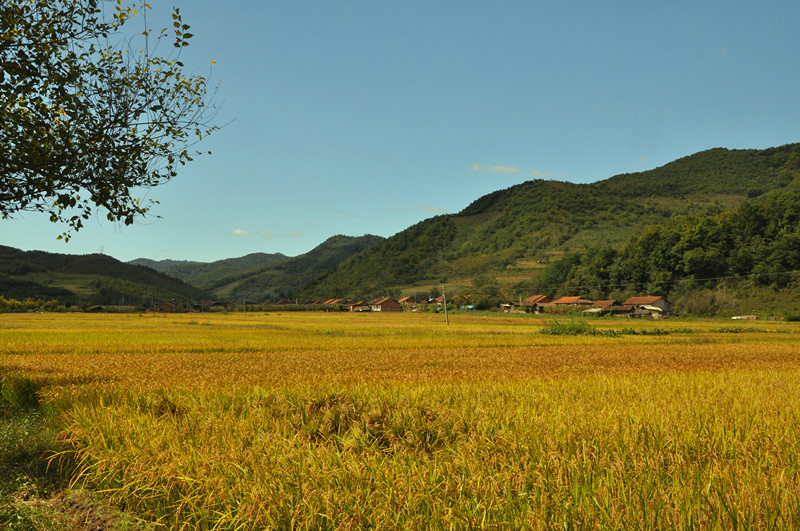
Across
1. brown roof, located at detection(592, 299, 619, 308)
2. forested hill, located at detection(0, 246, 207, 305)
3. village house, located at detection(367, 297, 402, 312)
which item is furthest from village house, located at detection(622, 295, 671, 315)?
forested hill, located at detection(0, 246, 207, 305)

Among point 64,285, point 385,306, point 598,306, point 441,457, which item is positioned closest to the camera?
point 441,457

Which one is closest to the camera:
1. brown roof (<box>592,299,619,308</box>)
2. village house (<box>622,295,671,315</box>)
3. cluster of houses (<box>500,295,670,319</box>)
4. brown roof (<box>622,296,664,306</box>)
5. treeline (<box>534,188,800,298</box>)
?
treeline (<box>534,188,800,298</box>)

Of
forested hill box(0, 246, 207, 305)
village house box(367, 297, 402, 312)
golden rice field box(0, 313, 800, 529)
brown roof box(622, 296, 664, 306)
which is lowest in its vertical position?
village house box(367, 297, 402, 312)

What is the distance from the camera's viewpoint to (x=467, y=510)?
3.29 meters

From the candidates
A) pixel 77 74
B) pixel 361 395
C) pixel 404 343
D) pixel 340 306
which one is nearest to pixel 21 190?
pixel 77 74

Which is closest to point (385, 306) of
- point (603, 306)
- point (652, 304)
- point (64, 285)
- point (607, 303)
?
point (603, 306)

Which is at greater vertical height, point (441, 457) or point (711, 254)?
point (711, 254)

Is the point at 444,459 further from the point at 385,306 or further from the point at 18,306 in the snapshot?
the point at 385,306

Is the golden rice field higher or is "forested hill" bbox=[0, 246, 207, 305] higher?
"forested hill" bbox=[0, 246, 207, 305]

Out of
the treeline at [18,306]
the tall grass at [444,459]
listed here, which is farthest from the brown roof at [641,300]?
the treeline at [18,306]

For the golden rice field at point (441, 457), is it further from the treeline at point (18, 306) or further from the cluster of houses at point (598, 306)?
the treeline at point (18, 306)

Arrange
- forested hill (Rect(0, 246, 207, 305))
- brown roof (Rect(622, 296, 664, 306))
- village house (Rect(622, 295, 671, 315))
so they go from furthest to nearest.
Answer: forested hill (Rect(0, 246, 207, 305)) → brown roof (Rect(622, 296, 664, 306)) → village house (Rect(622, 295, 671, 315))

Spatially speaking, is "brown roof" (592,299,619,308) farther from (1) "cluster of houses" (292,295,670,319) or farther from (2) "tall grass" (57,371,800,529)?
(2) "tall grass" (57,371,800,529)

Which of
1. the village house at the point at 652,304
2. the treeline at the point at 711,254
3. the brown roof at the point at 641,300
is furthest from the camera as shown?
the brown roof at the point at 641,300
